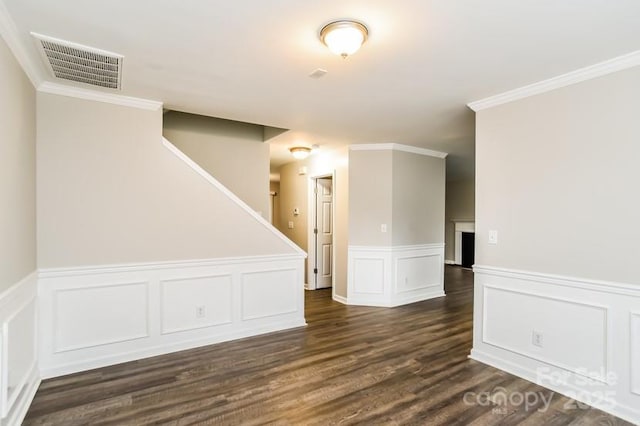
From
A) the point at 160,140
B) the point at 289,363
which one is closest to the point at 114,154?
the point at 160,140

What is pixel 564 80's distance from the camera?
255 cm

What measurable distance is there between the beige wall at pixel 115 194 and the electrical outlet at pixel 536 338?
300 centimetres

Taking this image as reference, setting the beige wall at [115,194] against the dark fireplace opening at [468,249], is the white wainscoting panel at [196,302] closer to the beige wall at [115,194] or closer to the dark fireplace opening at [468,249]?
the beige wall at [115,194]

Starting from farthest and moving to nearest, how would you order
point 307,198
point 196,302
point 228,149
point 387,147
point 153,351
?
point 307,198 < point 387,147 < point 228,149 < point 196,302 < point 153,351

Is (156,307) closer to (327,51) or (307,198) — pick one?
(327,51)

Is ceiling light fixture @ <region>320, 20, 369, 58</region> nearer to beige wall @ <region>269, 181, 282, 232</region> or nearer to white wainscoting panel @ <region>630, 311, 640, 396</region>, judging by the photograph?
white wainscoting panel @ <region>630, 311, 640, 396</region>

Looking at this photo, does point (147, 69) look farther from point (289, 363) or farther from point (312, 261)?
point (312, 261)

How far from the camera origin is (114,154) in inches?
119

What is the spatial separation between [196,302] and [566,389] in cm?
332

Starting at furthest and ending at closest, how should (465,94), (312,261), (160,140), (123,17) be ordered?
(312,261)
(160,140)
(465,94)
(123,17)

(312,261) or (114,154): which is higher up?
(114,154)

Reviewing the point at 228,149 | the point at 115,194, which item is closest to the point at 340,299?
the point at 228,149

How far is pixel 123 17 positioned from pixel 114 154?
60.2 inches

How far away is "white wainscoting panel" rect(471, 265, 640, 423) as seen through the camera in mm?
2256
